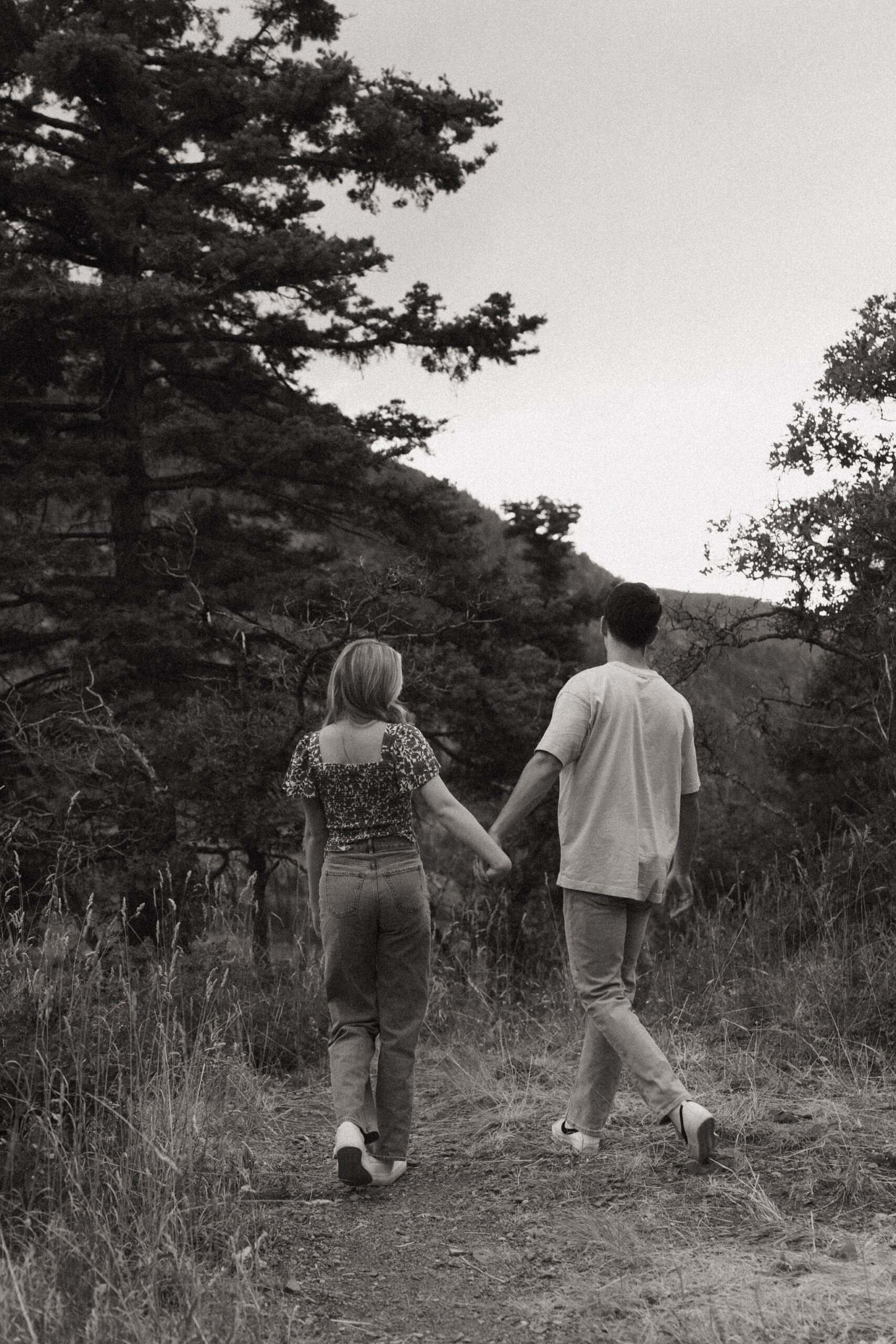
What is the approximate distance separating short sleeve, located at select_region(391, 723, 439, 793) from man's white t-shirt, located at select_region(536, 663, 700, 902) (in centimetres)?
39

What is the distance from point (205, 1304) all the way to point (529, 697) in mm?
11672

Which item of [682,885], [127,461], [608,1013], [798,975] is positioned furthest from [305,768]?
[127,461]

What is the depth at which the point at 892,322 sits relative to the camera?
9891 mm

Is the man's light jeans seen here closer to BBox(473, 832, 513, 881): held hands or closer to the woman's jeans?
BBox(473, 832, 513, 881): held hands

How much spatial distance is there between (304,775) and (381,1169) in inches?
53.8

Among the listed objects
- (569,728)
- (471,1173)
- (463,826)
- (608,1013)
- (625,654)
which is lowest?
(471,1173)

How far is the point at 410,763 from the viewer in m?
4.33

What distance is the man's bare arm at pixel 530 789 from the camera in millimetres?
4270

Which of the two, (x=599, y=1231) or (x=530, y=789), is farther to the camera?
(x=530, y=789)

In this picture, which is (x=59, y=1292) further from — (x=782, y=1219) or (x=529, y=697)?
(x=529, y=697)

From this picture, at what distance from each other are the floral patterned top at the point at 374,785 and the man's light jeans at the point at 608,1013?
2.11ft

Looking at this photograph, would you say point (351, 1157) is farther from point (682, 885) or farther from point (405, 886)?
point (682, 885)

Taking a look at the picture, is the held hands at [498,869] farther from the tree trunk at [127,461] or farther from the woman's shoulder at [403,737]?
the tree trunk at [127,461]

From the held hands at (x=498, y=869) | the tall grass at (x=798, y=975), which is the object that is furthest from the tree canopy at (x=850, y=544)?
the held hands at (x=498, y=869)
